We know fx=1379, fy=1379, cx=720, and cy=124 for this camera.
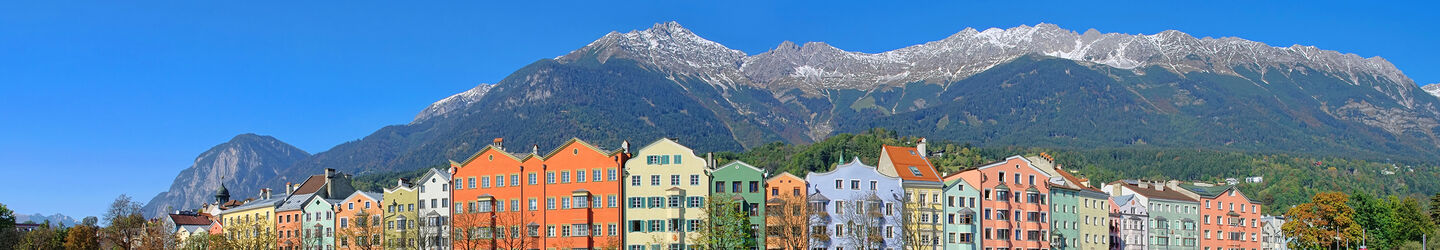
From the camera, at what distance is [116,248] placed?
520 ft

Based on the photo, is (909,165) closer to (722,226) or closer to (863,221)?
(863,221)

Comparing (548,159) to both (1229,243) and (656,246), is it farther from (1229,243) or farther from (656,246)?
(1229,243)

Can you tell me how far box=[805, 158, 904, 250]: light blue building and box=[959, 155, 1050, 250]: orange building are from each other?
33.5 feet

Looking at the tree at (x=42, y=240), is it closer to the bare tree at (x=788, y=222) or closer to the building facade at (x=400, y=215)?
the building facade at (x=400, y=215)

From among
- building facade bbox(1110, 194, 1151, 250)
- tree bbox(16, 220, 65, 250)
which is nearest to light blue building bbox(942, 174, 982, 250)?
building facade bbox(1110, 194, 1151, 250)

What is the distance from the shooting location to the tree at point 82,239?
164 meters

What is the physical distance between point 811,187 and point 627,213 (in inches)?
658

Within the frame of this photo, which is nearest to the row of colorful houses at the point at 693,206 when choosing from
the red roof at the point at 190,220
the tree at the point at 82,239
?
the tree at the point at 82,239

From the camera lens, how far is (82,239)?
16612 centimetres

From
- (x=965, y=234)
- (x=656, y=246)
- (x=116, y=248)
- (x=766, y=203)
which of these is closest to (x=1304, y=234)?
(x=965, y=234)

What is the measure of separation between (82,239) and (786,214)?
95339mm

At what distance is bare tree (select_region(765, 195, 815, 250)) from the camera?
118 meters

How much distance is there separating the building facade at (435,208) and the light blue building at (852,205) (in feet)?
115

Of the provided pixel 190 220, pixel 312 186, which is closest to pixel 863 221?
pixel 312 186
